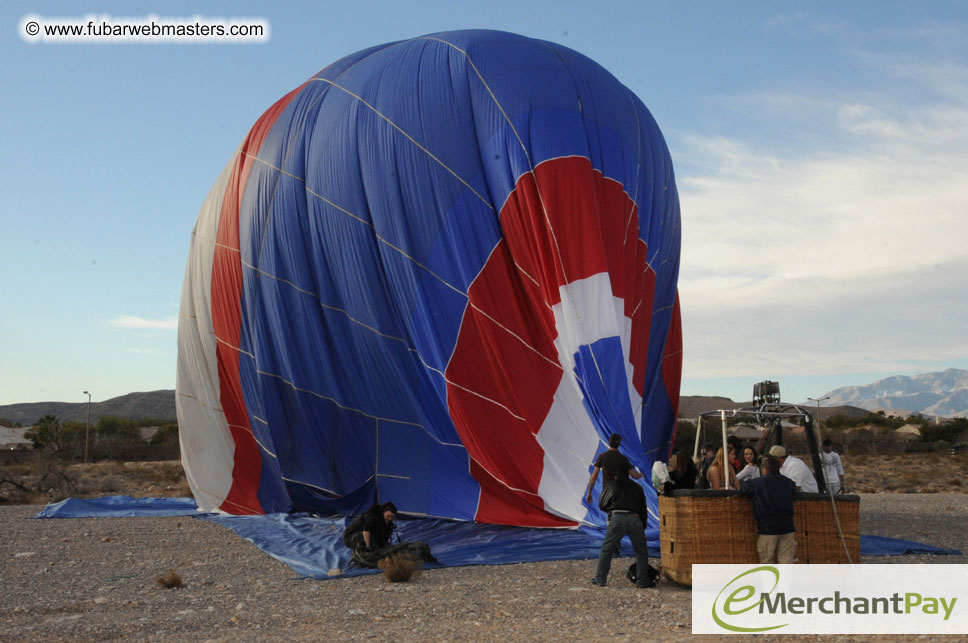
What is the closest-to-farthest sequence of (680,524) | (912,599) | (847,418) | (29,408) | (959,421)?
1. (912,599)
2. (680,524)
3. (959,421)
4. (847,418)
5. (29,408)

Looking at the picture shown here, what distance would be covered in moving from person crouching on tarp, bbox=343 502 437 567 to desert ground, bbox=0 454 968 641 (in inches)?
14.6

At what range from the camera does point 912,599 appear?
24.3 feet

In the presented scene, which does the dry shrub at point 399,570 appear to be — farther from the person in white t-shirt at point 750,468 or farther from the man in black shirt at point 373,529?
the person in white t-shirt at point 750,468

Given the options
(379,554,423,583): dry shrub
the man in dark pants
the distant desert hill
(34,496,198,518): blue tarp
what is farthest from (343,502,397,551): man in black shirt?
the distant desert hill

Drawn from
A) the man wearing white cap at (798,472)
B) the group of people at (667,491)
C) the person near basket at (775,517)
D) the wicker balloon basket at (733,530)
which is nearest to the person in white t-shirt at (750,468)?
the group of people at (667,491)

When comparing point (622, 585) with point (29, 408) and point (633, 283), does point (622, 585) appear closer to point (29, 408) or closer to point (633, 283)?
point (633, 283)

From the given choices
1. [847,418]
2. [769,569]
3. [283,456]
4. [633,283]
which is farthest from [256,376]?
[847,418]

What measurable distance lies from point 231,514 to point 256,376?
283 cm

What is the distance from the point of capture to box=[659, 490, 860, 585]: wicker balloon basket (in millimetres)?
7945

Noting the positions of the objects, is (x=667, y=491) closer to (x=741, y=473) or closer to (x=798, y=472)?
(x=741, y=473)

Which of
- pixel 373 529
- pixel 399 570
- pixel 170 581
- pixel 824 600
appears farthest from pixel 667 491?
pixel 170 581

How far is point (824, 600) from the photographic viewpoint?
7352 millimetres

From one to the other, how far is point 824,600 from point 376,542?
15.2 feet

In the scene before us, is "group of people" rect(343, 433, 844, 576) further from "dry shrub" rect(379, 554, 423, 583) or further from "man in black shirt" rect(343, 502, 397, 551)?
"dry shrub" rect(379, 554, 423, 583)
